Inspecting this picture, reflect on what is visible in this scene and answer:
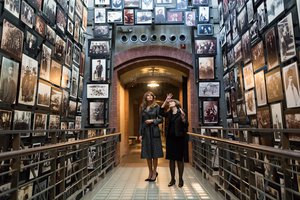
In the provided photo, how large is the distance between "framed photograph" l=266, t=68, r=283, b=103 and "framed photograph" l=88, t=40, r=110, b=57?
4.96m

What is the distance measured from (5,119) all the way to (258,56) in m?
3.89

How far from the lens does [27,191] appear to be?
382 cm

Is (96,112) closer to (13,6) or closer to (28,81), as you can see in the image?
(28,81)

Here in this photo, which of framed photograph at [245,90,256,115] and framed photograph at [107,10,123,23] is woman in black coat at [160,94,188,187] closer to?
framed photograph at [245,90,256,115]

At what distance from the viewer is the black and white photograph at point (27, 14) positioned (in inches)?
141

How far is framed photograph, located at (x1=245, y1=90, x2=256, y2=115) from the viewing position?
4.51 m

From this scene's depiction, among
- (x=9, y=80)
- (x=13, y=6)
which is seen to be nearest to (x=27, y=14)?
(x=13, y=6)

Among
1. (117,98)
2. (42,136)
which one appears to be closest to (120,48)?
(117,98)

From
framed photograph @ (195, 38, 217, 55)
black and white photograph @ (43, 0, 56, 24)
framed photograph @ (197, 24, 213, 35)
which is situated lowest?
black and white photograph @ (43, 0, 56, 24)

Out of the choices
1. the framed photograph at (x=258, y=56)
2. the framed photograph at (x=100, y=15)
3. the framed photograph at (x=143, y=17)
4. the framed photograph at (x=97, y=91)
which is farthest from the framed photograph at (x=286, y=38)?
the framed photograph at (x=100, y=15)

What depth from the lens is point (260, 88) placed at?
13.9ft

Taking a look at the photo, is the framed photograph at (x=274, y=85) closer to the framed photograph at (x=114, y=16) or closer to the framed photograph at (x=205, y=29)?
the framed photograph at (x=205, y=29)

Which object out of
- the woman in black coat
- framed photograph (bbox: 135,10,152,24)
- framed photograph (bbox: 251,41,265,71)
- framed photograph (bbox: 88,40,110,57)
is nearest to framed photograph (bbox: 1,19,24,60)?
the woman in black coat

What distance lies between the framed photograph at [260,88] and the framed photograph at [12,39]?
12.0 feet
